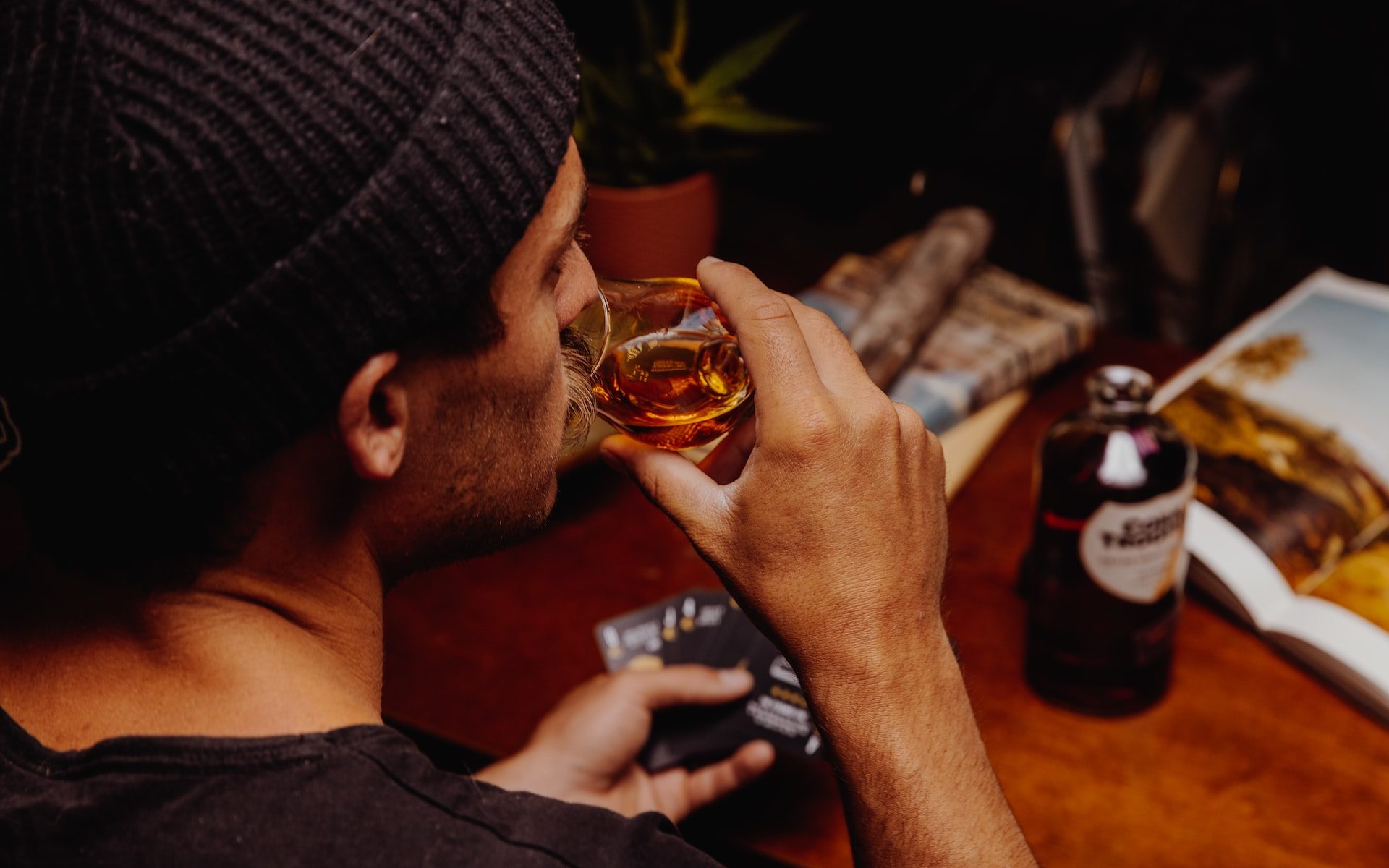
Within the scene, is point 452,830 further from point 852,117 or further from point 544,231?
point 852,117

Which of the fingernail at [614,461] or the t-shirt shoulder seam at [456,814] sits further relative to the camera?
the fingernail at [614,461]

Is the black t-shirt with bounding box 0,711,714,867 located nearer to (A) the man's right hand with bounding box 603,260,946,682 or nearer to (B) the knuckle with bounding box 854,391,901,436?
(A) the man's right hand with bounding box 603,260,946,682

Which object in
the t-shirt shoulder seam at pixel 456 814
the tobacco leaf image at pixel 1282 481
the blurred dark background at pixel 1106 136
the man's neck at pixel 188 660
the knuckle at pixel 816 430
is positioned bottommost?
the blurred dark background at pixel 1106 136

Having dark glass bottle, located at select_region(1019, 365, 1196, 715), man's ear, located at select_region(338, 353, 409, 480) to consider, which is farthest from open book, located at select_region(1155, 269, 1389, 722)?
man's ear, located at select_region(338, 353, 409, 480)

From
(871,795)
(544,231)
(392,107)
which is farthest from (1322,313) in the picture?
(392,107)

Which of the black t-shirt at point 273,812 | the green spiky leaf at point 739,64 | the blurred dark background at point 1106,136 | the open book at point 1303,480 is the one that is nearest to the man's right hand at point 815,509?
the black t-shirt at point 273,812

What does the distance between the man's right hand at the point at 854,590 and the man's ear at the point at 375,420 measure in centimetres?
23

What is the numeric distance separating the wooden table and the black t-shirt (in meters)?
0.38

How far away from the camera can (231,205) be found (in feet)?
2.06

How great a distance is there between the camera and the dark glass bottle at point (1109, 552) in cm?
105

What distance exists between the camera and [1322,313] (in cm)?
145

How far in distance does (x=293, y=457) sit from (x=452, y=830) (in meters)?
0.26

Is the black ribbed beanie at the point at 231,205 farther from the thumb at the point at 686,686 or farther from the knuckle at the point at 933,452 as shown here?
the thumb at the point at 686,686

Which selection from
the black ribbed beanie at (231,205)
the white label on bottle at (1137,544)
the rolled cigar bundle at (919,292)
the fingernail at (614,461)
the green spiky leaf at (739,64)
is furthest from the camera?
the green spiky leaf at (739,64)
